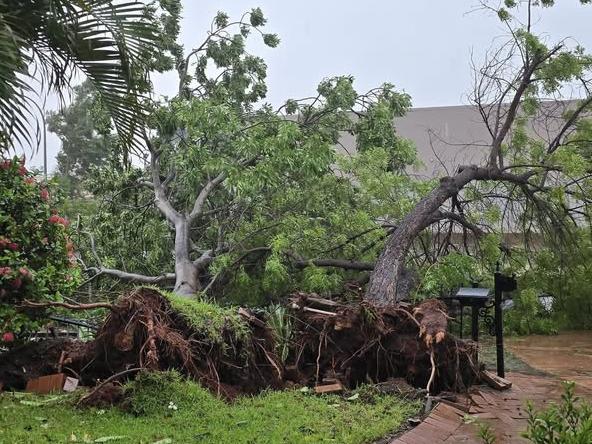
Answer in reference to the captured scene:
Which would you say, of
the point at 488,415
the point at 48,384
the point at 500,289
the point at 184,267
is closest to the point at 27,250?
the point at 48,384

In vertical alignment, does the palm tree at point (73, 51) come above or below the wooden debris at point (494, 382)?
above

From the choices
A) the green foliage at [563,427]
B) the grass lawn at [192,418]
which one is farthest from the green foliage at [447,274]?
the green foliage at [563,427]

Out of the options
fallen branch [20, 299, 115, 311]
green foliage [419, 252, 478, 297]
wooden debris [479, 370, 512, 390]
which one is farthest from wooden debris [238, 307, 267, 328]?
green foliage [419, 252, 478, 297]

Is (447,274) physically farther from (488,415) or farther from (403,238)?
(488,415)

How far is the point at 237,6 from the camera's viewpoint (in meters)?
11.0

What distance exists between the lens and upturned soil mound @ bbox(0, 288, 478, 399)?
16.9 feet

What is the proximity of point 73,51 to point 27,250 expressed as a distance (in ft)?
6.06

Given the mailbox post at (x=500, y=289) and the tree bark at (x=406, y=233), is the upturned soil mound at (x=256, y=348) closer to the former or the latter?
the mailbox post at (x=500, y=289)

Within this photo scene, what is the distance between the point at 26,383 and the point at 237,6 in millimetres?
7740

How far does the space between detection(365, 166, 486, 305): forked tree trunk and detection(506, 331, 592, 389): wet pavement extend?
241 centimetres

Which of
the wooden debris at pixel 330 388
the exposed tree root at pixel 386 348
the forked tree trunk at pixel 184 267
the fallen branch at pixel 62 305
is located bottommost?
the wooden debris at pixel 330 388

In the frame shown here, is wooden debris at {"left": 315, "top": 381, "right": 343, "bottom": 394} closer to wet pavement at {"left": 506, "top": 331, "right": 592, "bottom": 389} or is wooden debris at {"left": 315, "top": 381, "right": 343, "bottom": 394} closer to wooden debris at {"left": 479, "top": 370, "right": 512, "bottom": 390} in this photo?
wooden debris at {"left": 479, "top": 370, "right": 512, "bottom": 390}

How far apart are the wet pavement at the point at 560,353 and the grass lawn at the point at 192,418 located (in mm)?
3749

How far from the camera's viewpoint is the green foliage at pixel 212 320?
17.4 ft
